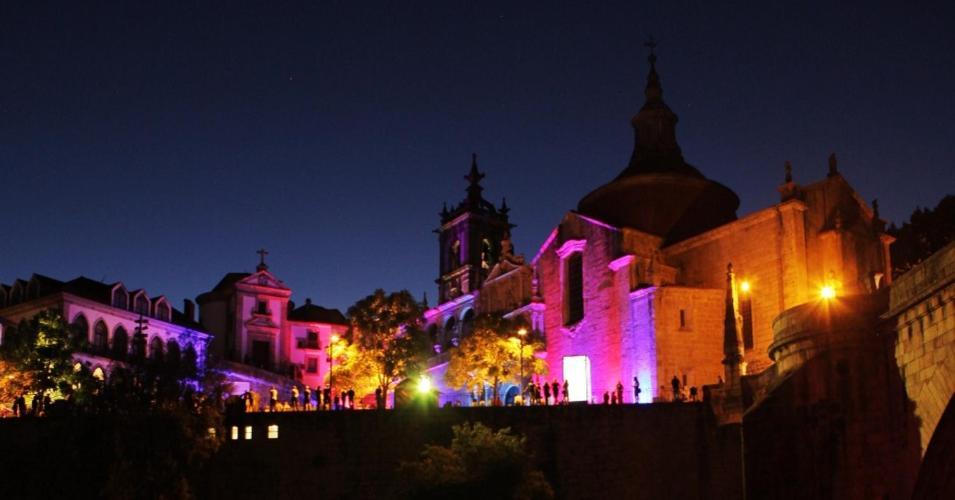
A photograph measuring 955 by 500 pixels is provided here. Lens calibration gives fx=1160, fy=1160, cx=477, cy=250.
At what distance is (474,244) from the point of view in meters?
79.7

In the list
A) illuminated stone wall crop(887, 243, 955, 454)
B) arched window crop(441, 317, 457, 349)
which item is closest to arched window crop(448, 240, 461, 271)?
arched window crop(441, 317, 457, 349)

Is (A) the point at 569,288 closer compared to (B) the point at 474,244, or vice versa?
(A) the point at 569,288

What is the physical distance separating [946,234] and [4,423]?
4078 cm

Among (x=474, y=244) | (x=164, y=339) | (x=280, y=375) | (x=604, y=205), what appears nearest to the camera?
(x=604, y=205)

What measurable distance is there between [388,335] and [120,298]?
59.1 ft

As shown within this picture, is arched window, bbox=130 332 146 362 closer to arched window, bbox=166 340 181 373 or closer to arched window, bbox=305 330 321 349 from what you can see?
arched window, bbox=166 340 181 373

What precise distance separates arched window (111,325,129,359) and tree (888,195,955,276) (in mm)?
38538

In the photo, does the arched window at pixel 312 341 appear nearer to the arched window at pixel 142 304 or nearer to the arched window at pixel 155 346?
the arched window at pixel 155 346

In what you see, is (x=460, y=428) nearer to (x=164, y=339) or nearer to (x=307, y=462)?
(x=307, y=462)

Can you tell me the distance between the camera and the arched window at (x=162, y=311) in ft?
214

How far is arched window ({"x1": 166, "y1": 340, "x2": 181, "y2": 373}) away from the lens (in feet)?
169

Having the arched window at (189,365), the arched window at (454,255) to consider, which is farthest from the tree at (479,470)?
the arched window at (454,255)

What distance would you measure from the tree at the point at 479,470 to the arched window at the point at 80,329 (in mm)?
23223

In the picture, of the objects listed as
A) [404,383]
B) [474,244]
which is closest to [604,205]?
[404,383]
